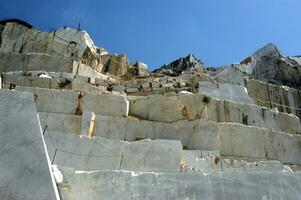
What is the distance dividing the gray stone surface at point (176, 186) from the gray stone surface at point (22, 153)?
61 cm

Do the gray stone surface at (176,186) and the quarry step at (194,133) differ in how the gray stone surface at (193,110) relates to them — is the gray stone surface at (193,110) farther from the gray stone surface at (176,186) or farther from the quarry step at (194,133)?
the gray stone surface at (176,186)

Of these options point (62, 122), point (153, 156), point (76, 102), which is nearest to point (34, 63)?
point (76, 102)

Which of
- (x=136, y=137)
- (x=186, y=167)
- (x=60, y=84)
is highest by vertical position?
(x=60, y=84)

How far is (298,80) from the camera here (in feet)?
148

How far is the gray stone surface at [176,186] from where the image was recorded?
7198 mm

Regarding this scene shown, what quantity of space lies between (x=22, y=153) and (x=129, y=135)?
7725 mm

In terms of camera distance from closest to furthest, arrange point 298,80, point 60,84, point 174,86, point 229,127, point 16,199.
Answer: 1. point 16,199
2. point 229,127
3. point 60,84
4. point 174,86
5. point 298,80

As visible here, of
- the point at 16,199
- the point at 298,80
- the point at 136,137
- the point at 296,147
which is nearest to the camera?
the point at 16,199

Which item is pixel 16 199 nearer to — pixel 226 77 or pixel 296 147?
pixel 296 147

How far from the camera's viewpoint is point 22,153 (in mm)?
6773

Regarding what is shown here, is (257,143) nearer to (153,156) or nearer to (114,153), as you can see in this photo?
(153,156)

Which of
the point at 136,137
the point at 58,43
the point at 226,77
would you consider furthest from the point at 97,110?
the point at 58,43

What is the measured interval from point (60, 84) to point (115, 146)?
29.0 feet

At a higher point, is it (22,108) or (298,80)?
(298,80)
